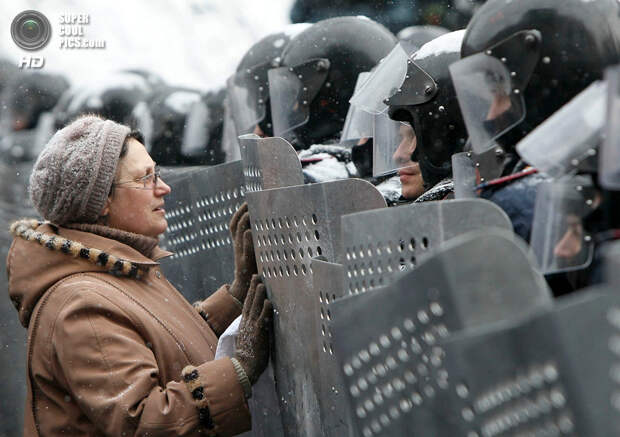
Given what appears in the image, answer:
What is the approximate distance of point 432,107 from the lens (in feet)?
9.38

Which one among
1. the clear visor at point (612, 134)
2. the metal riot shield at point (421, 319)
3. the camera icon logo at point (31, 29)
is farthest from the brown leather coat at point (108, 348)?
the camera icon logo at point (31, 29)

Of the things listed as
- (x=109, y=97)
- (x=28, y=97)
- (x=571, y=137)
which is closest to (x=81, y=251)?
(x=571, y=137)

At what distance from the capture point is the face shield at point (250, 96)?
4.28m

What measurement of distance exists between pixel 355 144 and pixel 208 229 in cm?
72

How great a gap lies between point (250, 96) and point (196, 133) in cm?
119

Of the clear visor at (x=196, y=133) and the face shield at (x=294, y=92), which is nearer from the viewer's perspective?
the face shield at (x=294, y=92)

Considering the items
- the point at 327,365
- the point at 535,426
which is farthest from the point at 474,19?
the point at 535,426

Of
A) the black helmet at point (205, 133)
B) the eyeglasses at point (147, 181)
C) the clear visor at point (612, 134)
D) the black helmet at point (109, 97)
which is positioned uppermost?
the clear visor at point (612, 134)

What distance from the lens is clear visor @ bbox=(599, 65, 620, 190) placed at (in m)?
1.34

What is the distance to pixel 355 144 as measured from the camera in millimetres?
3721

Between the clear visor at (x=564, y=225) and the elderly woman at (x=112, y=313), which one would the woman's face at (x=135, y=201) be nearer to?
the elderly woman at (x=112, y=313)

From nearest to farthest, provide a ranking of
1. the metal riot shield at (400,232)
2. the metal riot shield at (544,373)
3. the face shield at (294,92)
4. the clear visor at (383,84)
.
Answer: the metal riot shield at (544,373) → the metal riot shield at (400,232) → the clear visor at (383,84) → the face shield at (294,92)

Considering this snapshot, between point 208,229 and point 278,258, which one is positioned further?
point 208,229

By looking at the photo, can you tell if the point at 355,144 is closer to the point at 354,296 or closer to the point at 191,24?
the point at 354,296
